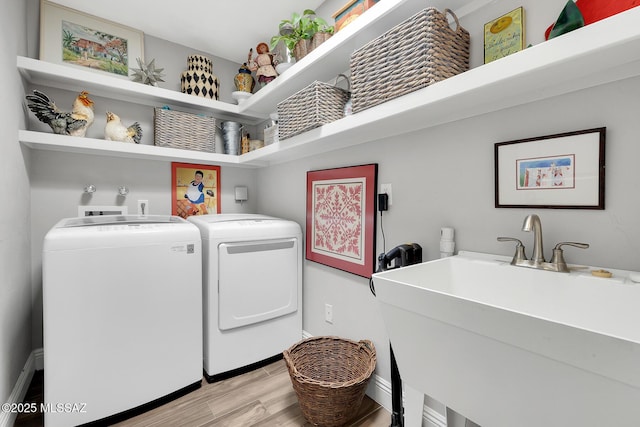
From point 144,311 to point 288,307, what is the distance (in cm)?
91

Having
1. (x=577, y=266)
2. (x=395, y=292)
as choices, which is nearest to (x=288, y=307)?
(x=395, y=292)

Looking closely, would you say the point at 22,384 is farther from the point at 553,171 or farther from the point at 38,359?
the point at 553,171

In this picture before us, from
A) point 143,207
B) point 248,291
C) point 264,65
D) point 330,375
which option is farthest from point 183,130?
point 330,375

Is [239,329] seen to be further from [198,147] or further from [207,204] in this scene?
[198,147]

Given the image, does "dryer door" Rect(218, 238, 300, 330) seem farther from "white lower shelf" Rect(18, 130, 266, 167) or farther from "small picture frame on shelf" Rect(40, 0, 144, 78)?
"small picture frame on shelf" Rect(40, 0, 144, 78)

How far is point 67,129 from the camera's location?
1.75 metres

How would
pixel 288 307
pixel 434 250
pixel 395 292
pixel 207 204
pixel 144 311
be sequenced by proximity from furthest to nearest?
pixel 207 204 → pixel 288 307 → pixel 144 311 → pixel 434 250 → pixel 395 292

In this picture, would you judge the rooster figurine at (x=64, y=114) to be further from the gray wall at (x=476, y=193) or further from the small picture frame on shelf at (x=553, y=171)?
the small picture frame on shelf at (x=553, y=171)

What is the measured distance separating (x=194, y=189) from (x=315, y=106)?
1.46m

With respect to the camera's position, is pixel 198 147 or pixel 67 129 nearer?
pixel 67 129

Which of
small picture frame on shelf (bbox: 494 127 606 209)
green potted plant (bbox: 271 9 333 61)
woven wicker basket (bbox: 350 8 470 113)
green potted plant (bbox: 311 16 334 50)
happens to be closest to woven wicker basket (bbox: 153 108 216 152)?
green potted plant (bbox: 271 9 333 61)

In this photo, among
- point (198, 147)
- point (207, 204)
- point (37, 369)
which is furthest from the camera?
point (207, 204)

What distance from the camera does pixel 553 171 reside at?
38.4 inches

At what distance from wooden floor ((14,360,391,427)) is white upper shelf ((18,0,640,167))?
1510 mm
